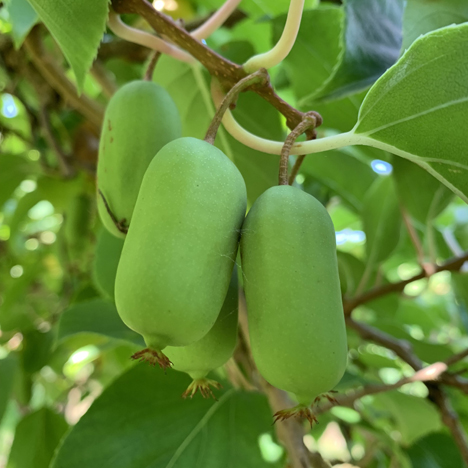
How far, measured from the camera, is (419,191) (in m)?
0.67

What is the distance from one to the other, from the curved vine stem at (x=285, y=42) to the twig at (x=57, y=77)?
473 mm

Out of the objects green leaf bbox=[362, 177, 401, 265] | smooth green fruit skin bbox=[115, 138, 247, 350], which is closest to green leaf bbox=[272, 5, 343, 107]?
green leaf bbox=[362, 177, 401, 265]

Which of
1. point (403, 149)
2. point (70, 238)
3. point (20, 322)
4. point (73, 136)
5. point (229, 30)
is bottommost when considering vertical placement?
point (20, 322)

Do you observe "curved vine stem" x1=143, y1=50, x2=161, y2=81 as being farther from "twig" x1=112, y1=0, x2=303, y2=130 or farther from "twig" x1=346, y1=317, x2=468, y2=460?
"twig" x1=346, y1=317, x2=468, y2=460

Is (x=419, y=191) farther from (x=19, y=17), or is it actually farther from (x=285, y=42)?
(x=19, y=17)

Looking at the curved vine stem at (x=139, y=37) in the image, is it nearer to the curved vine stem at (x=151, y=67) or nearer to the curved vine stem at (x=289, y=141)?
the curved vine stem at (x=151, y=67)

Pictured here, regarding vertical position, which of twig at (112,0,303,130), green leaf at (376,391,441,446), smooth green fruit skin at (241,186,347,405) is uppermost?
twig at (112,0,303,130)

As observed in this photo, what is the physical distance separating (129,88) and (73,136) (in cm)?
73

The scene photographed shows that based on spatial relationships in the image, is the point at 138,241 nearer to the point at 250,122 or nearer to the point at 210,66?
the point at 210,66

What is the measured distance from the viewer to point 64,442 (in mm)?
498

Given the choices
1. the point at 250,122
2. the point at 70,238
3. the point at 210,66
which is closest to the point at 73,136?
the point at 70,238

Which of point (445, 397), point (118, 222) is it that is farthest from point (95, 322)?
point (445, 397)

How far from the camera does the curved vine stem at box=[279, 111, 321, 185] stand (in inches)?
14.5

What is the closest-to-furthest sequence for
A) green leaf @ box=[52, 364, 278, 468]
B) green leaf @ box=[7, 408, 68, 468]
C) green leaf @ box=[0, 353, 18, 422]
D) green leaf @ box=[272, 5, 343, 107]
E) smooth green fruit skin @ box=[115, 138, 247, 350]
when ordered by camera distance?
smooth green fruit skin @ box=[115, 138, 247, 350] → green leaf @ box=[52, 364, 278, 468] → green leaf @ box=[272, 5, 343, 107] → green leaf @ box=[7, 408, 68, 468] → green leaf @ box=[0, 353, 18, 422]
